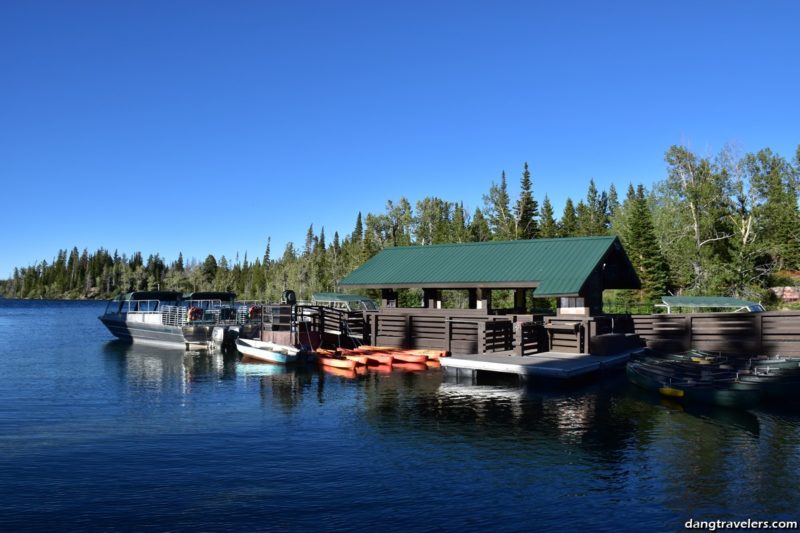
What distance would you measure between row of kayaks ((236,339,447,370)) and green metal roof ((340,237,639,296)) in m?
4.40

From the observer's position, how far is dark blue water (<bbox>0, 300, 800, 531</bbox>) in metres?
11.0

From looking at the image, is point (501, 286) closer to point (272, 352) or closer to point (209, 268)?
point (272, 352)

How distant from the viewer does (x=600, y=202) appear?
16888 centimetres

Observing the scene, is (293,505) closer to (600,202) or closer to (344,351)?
(344,351)

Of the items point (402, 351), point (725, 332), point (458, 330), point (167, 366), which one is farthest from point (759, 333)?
point (167, 366)

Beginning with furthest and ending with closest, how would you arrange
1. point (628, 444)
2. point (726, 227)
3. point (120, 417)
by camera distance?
point (726, 227), point (120, 417), point (628, 444)

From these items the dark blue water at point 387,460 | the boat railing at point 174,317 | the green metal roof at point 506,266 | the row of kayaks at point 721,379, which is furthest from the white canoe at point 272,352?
the row of kayaks at point 721,379

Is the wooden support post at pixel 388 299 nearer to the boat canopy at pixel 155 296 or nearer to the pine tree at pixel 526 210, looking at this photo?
the boat canopy at pixel 155 296

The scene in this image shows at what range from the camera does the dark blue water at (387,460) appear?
11.0m

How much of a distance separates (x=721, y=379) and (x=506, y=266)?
14.3 m

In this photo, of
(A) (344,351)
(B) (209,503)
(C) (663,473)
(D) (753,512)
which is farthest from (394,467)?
(A) (344,351)

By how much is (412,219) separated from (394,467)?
261 feet

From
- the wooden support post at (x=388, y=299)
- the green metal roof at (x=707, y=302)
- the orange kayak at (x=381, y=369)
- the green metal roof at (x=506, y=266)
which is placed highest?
the green metal roof at (x=506, y=266)

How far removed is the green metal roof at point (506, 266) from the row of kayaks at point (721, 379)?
5650 millimetres
